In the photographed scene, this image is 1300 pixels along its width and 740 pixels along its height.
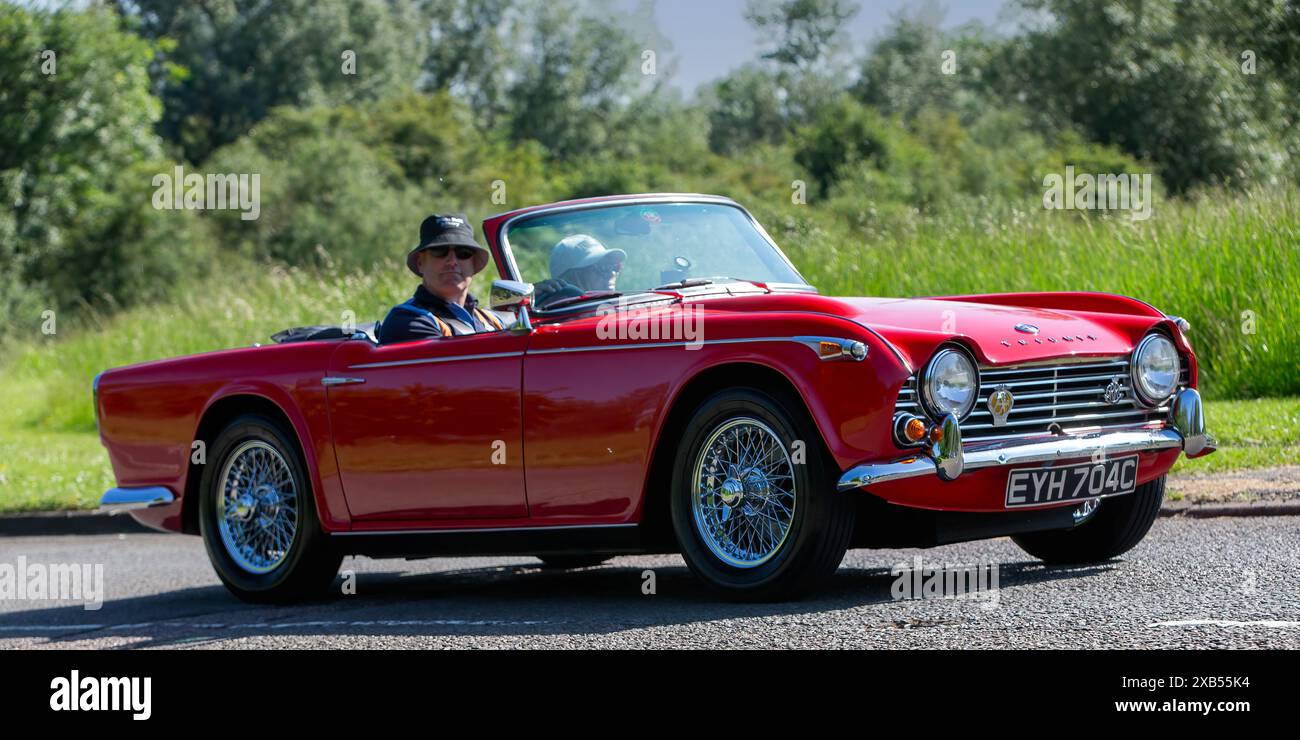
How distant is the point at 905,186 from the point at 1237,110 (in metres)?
7.61

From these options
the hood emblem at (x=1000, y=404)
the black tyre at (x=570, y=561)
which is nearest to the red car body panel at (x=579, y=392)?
the hood emblem at (x=1000, y=404)

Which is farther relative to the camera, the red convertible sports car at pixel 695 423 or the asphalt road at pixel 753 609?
the red convertible sports car at pixel 695 423

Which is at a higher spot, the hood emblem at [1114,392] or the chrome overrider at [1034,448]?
the hood emblem at [1114,392]

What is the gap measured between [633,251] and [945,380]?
1943 mm

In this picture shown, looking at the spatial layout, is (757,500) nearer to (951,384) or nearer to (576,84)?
(951,384)

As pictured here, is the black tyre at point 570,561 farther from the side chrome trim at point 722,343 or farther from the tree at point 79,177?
the tree at point 79,177

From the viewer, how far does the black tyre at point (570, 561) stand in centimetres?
889

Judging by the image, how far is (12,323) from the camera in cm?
3822

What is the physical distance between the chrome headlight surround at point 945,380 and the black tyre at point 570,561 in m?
3.29

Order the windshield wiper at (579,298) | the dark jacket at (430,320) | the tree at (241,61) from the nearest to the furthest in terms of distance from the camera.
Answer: the windshield wiper at (579,298), the dark jacket at (430,320), the tree at (241,61)

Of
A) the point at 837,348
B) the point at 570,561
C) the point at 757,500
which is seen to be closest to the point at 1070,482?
the point at 837,348

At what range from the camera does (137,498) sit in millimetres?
8516
